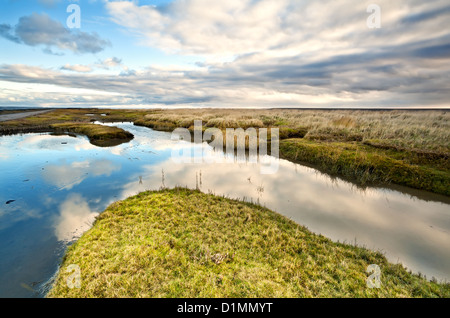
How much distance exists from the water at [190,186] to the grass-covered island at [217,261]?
3.78ft

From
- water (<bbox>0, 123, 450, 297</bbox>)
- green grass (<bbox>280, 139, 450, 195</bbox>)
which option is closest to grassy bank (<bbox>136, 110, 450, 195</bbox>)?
green grass (<bbox>280, 139, 450, 195</bbox>)

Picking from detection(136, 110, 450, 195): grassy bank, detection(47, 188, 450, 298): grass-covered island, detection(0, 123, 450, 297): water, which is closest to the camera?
detection(47, 188, 450, 298): grass-covered island

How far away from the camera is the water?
6.61 meters

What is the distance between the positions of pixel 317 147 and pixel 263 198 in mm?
11228

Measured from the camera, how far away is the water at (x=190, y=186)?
21.7 ft

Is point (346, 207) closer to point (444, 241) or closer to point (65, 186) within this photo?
point (444, 241)

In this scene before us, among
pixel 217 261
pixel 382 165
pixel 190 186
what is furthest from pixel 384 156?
pixel 217 261

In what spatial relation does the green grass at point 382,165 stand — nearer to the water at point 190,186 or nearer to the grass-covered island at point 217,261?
the water at point 190,186

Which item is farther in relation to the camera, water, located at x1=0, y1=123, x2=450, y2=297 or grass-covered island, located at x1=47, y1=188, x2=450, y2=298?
water, located at x1=0, y1=123, x2=450, y2=297

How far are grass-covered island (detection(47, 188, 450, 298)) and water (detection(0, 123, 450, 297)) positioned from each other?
1.15 metres

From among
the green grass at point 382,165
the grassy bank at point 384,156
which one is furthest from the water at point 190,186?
the grassy bank at point 384,156

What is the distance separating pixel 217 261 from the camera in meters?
5.60

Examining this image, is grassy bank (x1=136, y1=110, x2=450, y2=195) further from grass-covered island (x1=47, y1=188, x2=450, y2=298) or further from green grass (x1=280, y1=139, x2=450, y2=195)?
grass-covered island (x1=47, y1=188, x2=450, y2=298)
